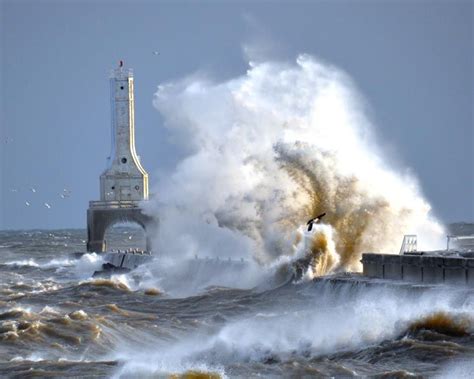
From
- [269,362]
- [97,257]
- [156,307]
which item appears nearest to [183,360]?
[269,362]

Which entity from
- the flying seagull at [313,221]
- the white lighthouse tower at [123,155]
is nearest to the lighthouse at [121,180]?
the white lighthouse tower at [123,155]

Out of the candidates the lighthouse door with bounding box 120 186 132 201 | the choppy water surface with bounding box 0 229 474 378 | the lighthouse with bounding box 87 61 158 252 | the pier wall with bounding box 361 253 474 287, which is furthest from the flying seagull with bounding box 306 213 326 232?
the lighthouse door with bounding box 120 186 132 201

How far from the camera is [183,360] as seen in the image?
1884 centimetres

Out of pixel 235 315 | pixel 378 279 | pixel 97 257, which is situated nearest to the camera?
pixel 378 279

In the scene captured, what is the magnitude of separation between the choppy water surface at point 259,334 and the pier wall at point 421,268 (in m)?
0.56

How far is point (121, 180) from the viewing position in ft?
176

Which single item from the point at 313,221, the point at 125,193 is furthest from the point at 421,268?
the point at 125,193

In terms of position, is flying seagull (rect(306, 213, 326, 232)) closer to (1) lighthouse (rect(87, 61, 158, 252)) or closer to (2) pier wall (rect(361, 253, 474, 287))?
(2) pier wall (rect(361, 253, 474, 287))

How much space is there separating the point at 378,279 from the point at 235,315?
3344 mm

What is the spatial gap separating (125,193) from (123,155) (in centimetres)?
179

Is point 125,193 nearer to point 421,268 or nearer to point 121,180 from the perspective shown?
point 121,180

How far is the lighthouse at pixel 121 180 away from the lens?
169 feet

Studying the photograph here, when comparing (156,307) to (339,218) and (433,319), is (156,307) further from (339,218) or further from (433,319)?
(433,319)

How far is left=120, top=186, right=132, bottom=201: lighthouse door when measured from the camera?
5353 cm
